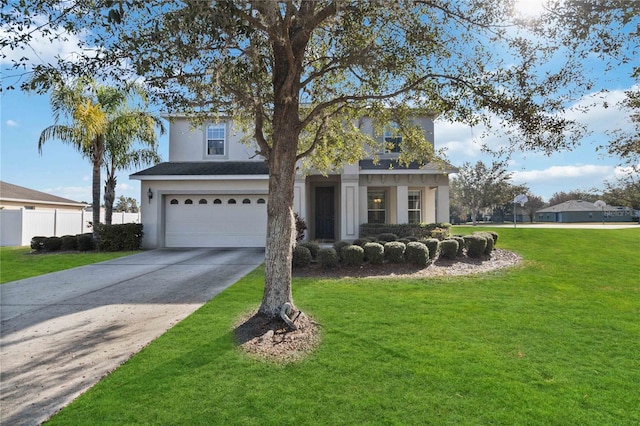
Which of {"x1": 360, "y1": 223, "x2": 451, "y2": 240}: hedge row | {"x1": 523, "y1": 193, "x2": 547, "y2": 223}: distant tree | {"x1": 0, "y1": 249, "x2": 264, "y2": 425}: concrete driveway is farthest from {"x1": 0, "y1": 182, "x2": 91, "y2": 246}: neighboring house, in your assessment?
{"x1": 523, "y1": 193, "x2": 547, "y2": 223}: distant tree

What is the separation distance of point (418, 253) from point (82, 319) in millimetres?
7481

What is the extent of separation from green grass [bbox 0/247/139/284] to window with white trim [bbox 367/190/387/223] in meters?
9.84

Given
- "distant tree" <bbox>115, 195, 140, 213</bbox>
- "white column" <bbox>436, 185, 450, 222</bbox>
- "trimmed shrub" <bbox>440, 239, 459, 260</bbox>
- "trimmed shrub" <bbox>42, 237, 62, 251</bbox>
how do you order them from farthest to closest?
"distant tree" <bbox>115, 195, 140, 213</bbox> < "white column" <bbox>436, 185, 450, 222</bbox> < "trimmed shrub" <bbox>42, 237, 62, 251</bbox> < "trimmed shrub" <bbox>440, 239, 459, 260</bbox>

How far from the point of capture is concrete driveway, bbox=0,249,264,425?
12.0 feet

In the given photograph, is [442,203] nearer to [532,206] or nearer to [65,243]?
[65,243]

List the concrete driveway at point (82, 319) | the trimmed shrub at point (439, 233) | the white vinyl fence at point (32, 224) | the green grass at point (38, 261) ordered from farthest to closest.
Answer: the white vinyl fence at point (32, 224) → the trimmed shrub at point (439, 233) → the green grass at point (38, 261) → the concrete driveway at point (82, 319)

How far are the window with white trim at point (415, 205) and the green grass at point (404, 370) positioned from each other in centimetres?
885

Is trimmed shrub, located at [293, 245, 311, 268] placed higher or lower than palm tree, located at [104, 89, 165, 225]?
lower

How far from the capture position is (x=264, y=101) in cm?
630

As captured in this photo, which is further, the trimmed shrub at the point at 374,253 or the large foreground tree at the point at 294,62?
the trimmed shrub at the point at 374,253

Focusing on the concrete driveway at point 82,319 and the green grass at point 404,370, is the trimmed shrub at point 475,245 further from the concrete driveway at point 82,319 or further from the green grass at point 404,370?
the concrete driveway at point 82,319

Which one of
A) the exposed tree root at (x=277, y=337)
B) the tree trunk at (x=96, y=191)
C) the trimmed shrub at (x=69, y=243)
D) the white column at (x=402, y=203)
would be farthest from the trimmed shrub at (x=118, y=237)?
the exposed tree root at (x=277, y=337)

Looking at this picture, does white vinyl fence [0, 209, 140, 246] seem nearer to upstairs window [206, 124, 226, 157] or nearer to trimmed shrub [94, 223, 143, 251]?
trimmed shrub [94, 223, 143, 251]

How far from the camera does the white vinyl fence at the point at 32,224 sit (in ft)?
57.9
